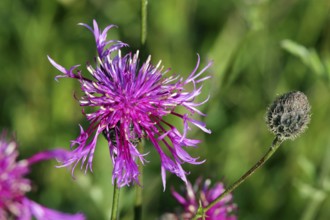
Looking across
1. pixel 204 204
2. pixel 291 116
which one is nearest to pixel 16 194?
pixel 204 204

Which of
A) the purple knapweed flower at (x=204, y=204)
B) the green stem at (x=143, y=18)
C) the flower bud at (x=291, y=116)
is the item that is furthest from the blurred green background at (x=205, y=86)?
the flower bud at (x=291, y=116)

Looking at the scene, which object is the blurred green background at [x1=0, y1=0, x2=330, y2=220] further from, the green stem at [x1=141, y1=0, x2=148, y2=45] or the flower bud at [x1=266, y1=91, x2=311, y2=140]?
the flower bud at [x1=266, y1=91, x2=311, y2=140]

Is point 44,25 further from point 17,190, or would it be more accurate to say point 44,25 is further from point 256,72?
point 17,190

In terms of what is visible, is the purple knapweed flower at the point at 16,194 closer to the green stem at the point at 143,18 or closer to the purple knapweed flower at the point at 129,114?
the purple knapweed flower at the point at 129,114

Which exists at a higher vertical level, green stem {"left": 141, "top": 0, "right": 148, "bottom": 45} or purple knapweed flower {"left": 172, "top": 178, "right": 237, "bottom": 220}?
green stem {"left": 141, "top": 0, "right": 148, "bottom": 45}

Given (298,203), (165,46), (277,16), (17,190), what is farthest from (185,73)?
(17,190)

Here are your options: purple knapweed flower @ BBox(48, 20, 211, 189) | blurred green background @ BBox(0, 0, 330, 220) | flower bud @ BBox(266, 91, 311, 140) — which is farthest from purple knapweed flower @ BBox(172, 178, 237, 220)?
blurred green background @ BBox(0, 0, 330, 220)

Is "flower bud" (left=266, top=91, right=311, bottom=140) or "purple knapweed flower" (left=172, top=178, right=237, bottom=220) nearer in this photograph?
"flower bud" (left=266, top=91, right=311, bottom=140)
